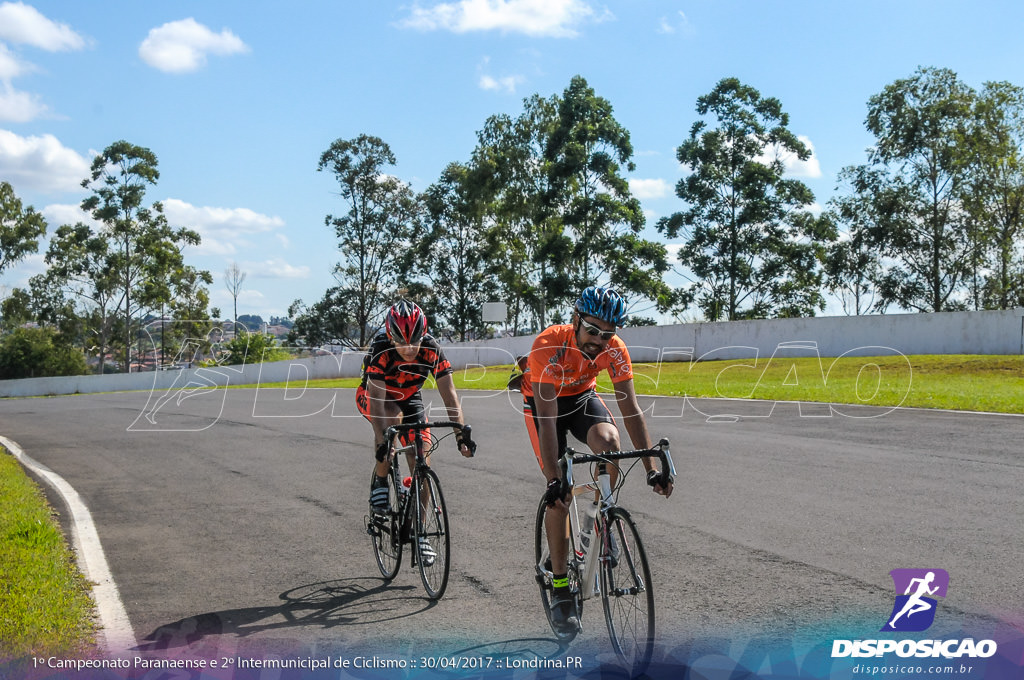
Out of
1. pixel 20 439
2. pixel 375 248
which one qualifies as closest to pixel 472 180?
pixel 375 248

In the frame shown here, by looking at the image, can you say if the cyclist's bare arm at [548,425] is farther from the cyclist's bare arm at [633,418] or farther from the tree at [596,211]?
the tree at [596,211]

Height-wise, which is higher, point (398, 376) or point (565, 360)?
point (565, 360)

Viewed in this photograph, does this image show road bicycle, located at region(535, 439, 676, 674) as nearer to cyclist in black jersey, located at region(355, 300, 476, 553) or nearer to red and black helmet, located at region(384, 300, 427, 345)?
cyclist in black jersey, located at region(355, 300, 476, 553)

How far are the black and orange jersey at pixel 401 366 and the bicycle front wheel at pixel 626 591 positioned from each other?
2.24 metres

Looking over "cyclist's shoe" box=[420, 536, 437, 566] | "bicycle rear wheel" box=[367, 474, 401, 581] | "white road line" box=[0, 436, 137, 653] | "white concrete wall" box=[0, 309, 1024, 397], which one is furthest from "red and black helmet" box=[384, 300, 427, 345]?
"white concrete wall" box=[0, 309, 1024, 397]

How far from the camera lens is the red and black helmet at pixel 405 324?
6.10 metres

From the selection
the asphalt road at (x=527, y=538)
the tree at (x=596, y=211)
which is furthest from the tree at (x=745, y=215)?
the asphalt road at (x=527, y=538)

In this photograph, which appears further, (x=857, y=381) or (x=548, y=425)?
(x=857, y=381)

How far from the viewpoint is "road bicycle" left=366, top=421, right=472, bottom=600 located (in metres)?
5.82

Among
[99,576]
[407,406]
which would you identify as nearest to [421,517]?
[407,406]

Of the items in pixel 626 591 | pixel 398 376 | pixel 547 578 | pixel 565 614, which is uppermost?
pixel 398 376

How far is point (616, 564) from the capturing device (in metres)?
4.45

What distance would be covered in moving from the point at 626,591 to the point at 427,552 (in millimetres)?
1969

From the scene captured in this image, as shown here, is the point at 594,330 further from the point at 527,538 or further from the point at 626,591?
the point at 527,538
